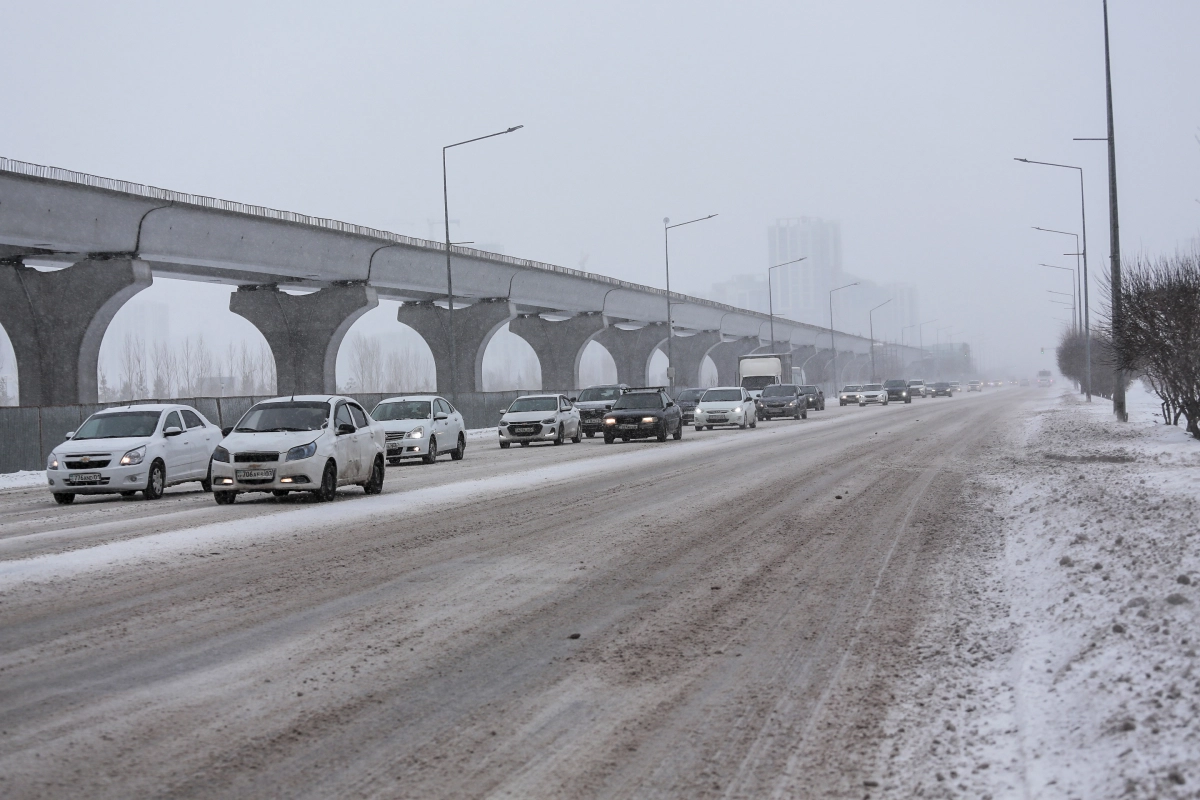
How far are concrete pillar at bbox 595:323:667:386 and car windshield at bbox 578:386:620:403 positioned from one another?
4924 centimetres

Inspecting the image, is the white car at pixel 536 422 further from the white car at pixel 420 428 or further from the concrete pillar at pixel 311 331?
the concrete pillar at pixel 311 331

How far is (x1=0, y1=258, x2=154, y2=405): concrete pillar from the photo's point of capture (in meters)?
41.1

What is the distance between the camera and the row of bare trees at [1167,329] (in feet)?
76.7

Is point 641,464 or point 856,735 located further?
point 641,464

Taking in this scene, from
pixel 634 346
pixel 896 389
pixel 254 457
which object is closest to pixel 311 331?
pixel 254 457

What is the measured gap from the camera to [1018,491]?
53.6ft

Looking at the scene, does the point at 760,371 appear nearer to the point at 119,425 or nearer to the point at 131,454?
the point at 119,425

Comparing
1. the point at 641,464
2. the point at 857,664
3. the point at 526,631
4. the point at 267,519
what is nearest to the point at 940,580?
the point at 857,664

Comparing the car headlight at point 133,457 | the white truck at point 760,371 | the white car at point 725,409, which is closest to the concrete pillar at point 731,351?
the white truck at point 760,371

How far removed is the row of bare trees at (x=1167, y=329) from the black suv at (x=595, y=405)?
62.0 feet

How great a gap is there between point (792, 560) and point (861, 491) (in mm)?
6778

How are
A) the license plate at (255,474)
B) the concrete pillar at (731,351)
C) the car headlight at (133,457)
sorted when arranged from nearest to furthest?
the license plate at (255,474) → the car headlight at (133,457) → the concrete pillar at (731,351)

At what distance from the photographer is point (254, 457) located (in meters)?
17.2

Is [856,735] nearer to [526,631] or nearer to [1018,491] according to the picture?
[526,631]
